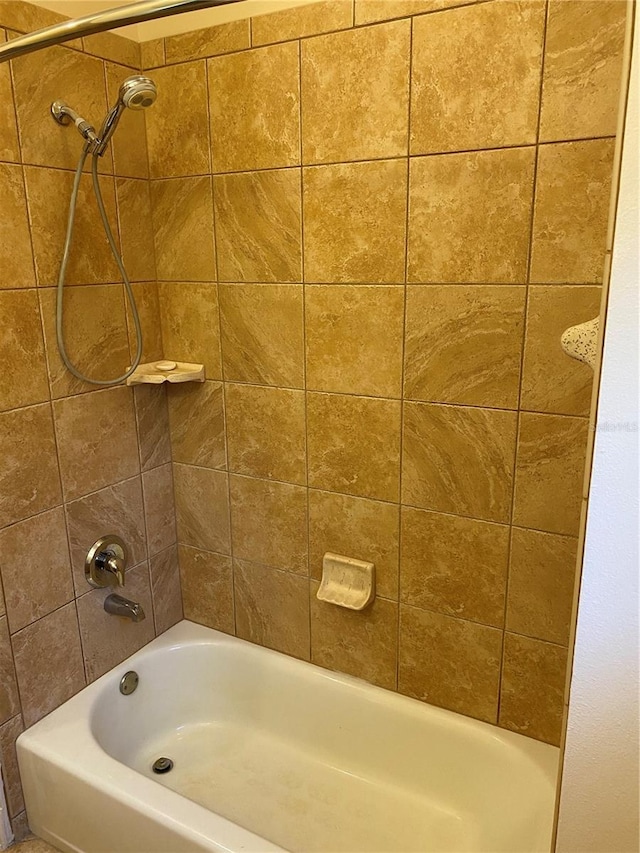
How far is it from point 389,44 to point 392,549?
122 cm

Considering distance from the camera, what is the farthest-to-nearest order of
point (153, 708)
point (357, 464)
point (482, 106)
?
point (153, 708) → point (357, 464) → point (482, 106)

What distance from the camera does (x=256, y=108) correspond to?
1552mm

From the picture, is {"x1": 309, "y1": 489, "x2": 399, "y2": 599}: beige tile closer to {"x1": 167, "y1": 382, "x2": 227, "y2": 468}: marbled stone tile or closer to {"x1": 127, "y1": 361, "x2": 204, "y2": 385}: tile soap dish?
{"x1": 167, "y1": 382, "x2": 227, "y2": 468}: marbled stone tile

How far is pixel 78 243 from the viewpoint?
1.59 metres

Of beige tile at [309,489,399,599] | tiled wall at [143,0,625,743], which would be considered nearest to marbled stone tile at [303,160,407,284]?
tiled wall at [143,0,625,743]

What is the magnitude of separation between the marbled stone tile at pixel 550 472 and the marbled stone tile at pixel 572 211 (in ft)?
1.04

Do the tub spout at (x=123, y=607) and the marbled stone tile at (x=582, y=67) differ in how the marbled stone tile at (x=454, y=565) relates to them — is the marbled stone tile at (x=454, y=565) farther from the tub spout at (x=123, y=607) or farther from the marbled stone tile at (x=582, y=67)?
the marbled stone tile at (x=582, y=67)

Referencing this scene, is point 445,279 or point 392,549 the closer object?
point 445,279

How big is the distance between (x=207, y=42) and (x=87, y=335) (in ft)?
2.71

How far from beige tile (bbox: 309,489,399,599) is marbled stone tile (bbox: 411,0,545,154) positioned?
2.95 feet

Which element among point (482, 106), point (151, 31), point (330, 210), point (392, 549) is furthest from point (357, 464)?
point (151, 31)

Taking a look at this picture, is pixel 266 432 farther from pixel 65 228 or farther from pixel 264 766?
pixel 264 766

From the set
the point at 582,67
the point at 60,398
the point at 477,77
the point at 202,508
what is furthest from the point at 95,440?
the point at 582,67

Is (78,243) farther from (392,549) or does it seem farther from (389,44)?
(392,549)
